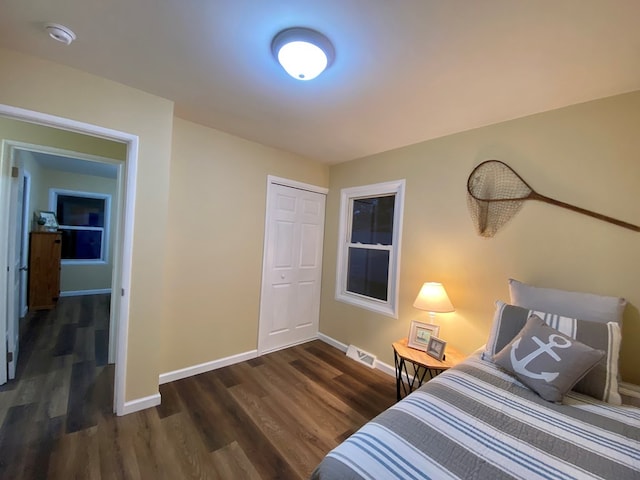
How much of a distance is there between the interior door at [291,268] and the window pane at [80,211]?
469 centimetres

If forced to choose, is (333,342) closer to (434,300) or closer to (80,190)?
(434,300)

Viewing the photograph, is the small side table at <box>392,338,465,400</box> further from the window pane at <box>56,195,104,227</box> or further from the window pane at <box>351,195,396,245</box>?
the window pane at <box>56,195,104,227</box>

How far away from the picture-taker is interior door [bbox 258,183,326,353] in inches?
117

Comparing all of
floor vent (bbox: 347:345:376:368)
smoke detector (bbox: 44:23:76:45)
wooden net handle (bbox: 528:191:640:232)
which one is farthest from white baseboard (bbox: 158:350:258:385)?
wooden net handle (bbox: 528:191:640:232)

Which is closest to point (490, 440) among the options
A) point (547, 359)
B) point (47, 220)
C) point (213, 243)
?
point (547, 359)

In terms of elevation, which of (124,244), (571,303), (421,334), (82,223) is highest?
(82,223)

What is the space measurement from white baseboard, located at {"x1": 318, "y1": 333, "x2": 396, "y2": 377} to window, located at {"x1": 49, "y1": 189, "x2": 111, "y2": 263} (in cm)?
510

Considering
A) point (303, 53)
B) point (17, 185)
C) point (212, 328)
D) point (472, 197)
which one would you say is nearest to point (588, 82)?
point (472, 197)

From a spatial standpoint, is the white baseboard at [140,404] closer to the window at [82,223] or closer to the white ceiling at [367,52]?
the white ceiling at [367,52]

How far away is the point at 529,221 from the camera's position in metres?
1.89

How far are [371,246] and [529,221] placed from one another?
151 centimetres

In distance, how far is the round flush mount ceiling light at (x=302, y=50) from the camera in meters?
1.25

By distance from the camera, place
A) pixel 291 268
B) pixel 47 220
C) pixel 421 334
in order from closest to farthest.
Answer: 1. pixel 421 334
2. pixel 291 268
3. pixel 47 220

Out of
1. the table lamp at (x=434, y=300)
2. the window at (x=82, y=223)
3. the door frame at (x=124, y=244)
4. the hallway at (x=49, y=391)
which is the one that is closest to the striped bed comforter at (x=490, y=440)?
the table lamp at (x=434, y=300)
